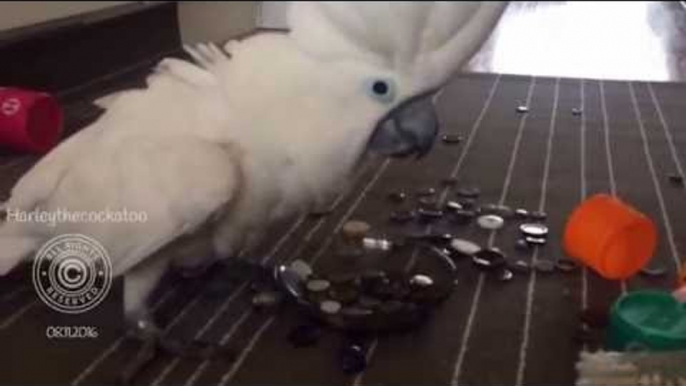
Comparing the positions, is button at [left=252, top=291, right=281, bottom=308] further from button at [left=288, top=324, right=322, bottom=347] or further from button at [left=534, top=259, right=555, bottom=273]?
button at [left=534, top=259, right=555, bottom=273]

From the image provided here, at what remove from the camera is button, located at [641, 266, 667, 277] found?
1.96 feet

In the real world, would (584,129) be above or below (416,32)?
below

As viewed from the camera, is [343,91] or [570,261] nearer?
[343,91]

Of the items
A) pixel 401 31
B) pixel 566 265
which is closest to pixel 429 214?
pixel 566 265

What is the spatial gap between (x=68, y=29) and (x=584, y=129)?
1.70 feet

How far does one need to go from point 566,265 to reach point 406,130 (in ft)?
0.80

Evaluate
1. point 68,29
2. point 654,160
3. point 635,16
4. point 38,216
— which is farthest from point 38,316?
point 635,16

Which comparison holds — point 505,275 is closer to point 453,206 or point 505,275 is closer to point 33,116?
point 453,206

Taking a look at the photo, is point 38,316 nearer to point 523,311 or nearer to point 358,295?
point 358,295

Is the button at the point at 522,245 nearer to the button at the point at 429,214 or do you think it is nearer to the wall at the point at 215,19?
the button at the point at 429,214

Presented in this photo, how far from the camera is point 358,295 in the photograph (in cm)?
52

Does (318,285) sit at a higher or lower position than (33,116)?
lower

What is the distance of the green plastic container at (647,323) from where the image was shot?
1.54 feet

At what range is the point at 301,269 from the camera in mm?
558
